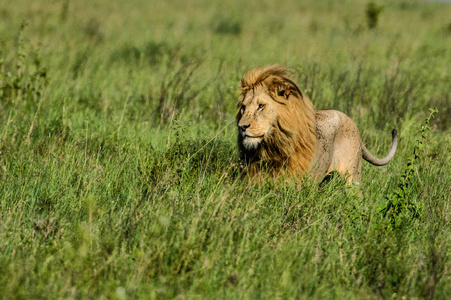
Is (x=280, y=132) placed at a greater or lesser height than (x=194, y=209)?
greater

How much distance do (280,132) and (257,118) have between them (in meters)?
0.22

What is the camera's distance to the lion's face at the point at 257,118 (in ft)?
12.3

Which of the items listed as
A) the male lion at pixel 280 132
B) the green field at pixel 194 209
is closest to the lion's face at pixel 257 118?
the male lion at pixel 280 132

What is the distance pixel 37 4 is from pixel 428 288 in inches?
589

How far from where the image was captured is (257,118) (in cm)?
381

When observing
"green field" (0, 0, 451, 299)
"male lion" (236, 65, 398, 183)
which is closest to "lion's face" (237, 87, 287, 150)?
"male lion" (236, 65, 398, 183)

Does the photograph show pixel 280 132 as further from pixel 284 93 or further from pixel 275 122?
pixel 284 93

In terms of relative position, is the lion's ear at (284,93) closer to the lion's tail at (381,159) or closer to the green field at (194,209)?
the green field at (194,209)

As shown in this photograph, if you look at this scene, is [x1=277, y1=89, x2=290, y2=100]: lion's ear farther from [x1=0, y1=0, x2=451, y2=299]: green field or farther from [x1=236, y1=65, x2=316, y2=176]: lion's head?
[x1=0, y1=0, x2=451, y2=299]: green field

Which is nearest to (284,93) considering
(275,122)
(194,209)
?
(275,122)

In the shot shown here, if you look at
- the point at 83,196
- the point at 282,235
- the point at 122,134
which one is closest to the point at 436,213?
the point at 282,235

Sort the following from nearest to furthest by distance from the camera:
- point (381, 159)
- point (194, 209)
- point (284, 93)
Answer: point (194, 209) → point (284, 93) → point (381, 159)

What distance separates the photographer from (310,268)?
289 cm

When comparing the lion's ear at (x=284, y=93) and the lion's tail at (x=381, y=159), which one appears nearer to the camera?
the lion's ear at (x=284, y=93)
